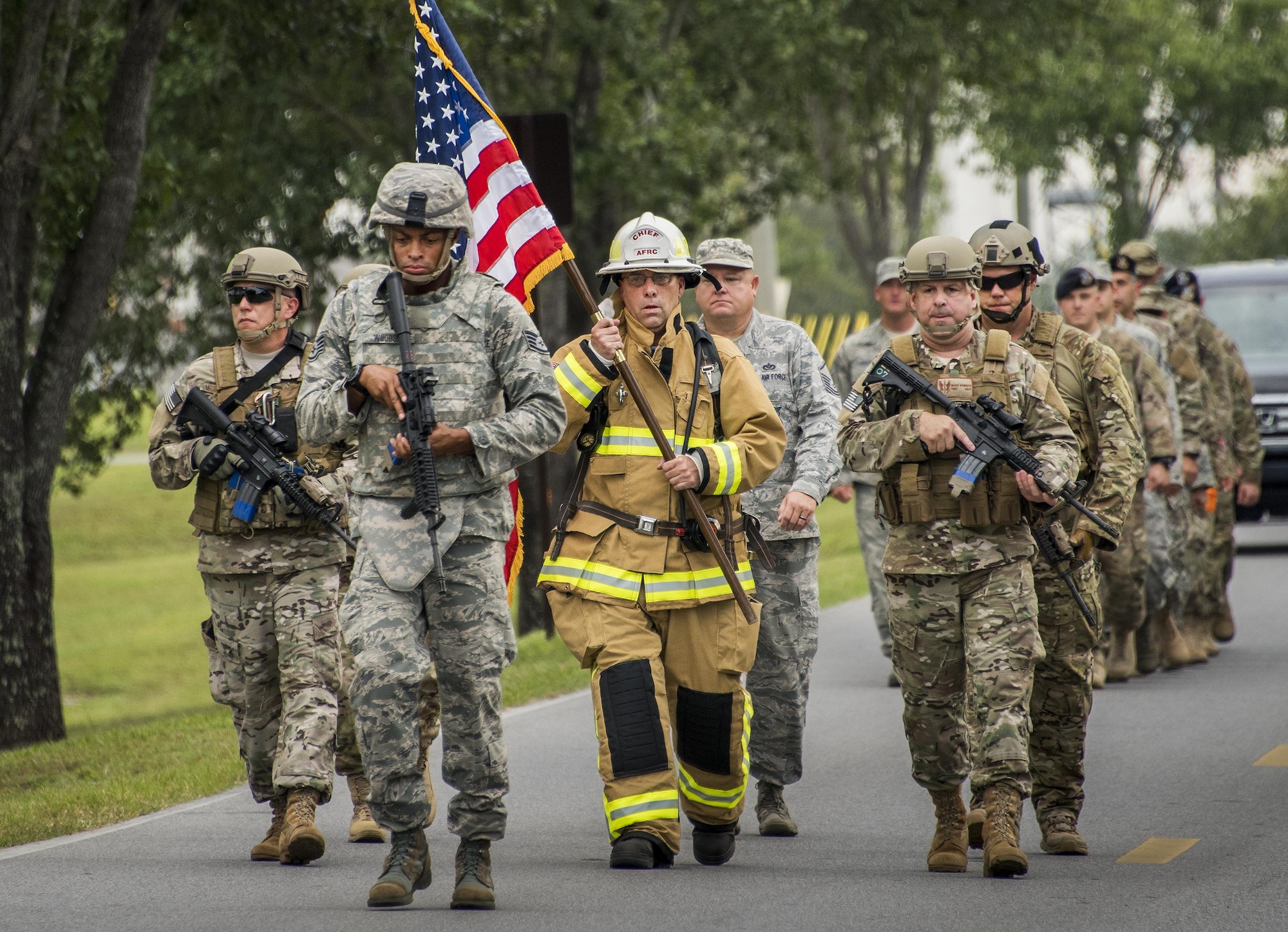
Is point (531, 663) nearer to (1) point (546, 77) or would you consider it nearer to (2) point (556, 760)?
(2) point (556, 760)

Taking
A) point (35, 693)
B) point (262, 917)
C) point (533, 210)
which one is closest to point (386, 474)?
point (262, 917)

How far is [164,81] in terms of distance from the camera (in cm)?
1524

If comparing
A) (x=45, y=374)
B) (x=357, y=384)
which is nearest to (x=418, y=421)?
(x=357, y=384)

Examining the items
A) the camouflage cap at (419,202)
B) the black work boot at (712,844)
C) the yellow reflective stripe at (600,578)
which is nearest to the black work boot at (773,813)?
the black work boot at (712,844)

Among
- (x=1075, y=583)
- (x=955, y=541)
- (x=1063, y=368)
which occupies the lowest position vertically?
(x=1075, y=583)

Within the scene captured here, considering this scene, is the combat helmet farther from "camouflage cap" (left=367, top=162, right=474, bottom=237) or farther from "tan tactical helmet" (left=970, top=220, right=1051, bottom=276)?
"tan tactical helmet" (left=970, top=220, right=1051, bottom=276)

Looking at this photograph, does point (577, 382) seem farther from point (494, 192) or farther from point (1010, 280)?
point (1010, 280)

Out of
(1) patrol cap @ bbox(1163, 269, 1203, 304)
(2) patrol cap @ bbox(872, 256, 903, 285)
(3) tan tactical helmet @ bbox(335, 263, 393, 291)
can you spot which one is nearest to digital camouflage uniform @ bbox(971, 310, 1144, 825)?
(3) tan tactical helmet @ bbox(335, 263, 393, 291)

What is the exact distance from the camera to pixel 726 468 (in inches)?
265

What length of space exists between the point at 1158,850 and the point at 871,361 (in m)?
4.68

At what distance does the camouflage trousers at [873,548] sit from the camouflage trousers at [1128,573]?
1.28 metres

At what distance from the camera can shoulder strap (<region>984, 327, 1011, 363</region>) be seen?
268 inches

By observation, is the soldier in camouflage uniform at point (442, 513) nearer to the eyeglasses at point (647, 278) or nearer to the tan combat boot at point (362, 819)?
the eyeglasses at point (647, 278)

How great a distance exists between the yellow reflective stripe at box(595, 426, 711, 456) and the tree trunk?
5.72 metres
